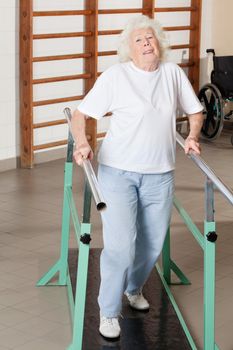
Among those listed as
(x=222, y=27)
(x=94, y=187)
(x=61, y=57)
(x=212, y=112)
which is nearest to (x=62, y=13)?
(x=61, y=57)

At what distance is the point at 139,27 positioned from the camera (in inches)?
134

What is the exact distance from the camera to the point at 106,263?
3.40m

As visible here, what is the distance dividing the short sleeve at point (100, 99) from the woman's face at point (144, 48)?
6.0 inches

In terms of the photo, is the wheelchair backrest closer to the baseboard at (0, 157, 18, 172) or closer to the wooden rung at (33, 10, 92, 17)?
the wooden rung at (33, 10, 92, 17)

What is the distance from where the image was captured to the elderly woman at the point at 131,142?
3.32m

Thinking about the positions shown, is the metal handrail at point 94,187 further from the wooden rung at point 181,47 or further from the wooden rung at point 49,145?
the wooden rung at point 181,47

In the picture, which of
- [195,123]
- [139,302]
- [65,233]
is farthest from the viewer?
[65,233]

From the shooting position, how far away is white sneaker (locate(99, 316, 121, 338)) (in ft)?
11.3

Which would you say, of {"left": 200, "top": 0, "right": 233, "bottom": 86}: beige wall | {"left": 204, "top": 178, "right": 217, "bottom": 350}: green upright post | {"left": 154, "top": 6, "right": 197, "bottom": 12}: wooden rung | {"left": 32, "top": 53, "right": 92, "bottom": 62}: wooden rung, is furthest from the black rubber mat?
{"left": 200, "top": 0, "right": 233, "bottom": 86}: beige wall

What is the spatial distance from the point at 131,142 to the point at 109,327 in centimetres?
79

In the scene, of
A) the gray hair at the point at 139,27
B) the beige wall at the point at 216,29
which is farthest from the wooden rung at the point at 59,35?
the gray hair at the point at 139,27

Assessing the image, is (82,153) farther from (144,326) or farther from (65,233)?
(65,233)

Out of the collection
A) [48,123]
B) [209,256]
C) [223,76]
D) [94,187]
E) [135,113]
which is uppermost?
[135,113]

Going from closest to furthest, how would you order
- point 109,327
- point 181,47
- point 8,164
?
1. point 109,327
2. point 8,164
3. point 181,47
